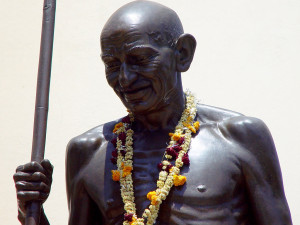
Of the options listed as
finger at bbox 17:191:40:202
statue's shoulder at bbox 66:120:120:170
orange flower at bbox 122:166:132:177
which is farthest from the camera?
statue's shoulder at bbox 66:120:120:170

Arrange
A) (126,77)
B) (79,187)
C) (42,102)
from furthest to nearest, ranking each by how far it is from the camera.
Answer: (79,187)
(42,102)
(126,77)

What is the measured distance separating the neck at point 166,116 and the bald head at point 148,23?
0.19 m

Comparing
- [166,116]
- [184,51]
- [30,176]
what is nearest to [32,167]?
[30,176]

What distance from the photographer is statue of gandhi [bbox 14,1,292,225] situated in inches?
104

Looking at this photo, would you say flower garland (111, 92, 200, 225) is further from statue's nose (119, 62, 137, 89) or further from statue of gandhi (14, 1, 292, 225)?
statue's nose (119, 62, 137, 89)

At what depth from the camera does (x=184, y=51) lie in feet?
9.14

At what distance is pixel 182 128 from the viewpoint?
9.18ft

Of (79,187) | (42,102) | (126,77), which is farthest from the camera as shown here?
(79,187)

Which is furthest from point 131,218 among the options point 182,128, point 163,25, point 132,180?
point 163,25

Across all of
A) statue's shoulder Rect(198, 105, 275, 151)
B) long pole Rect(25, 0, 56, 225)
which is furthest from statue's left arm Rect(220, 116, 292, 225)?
long pole Rect(25, 0, 56, 225)

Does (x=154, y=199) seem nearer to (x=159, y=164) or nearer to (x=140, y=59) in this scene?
Answer: (x=159, y=164)

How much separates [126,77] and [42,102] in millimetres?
293

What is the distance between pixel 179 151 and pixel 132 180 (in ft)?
0.57

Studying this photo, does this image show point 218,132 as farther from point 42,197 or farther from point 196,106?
point 42,197
